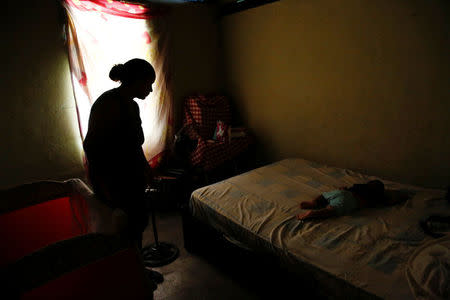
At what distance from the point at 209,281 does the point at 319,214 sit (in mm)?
903

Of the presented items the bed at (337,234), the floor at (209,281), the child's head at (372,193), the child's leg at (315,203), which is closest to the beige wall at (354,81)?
the bed at (337,234)

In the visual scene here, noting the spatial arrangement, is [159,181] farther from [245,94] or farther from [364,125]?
[364,125]

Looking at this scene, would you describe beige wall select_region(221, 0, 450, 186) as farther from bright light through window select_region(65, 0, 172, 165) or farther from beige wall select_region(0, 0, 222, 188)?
beige wall select_region(0, 0, 222, 188)

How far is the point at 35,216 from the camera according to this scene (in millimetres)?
1642

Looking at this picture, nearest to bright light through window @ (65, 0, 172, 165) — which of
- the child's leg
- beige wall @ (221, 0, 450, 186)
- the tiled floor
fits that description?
beige wall @ (221, 0, 450, 186)

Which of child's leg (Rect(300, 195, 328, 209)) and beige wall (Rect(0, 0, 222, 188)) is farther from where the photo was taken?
beige wall (Rect(0, 0, 222, 188))

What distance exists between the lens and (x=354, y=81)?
2.67 metres

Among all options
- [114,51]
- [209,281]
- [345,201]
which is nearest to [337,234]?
[345,201]

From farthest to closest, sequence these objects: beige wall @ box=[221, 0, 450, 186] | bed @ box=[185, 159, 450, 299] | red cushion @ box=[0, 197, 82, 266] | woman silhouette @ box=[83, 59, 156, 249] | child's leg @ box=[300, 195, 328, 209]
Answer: beige wall @ box=[221, 0, 450, 186] → child's leg @ box=[300, 195, 328, 209] → woman silhouette @ box=[83, 59, 156, 249] → red cushion @ box=[0, 197, 82, 266] → bed @ box=[185, 159, 450, 299]

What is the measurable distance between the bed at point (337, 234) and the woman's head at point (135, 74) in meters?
0.98

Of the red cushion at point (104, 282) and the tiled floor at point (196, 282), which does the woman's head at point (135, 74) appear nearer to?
the red cushion at point (104, 282)

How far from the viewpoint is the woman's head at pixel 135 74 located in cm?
176

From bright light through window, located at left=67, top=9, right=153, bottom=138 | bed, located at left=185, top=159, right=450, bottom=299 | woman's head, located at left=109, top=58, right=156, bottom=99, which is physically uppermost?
bright light through window, located at left=67, top=9, right=153, bottom=138

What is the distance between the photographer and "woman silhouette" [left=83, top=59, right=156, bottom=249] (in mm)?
1637
